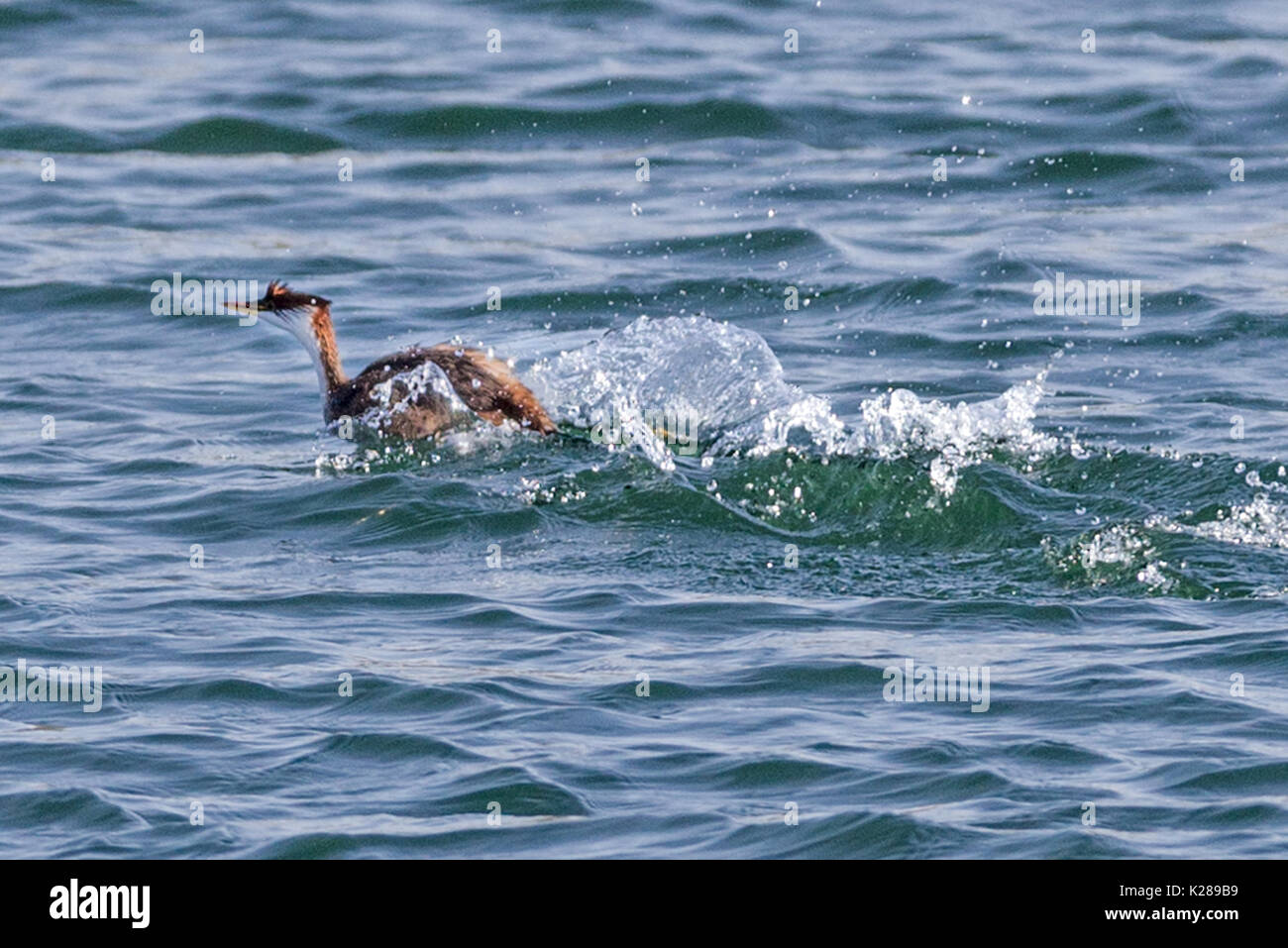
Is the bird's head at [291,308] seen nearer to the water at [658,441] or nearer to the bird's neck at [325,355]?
the bird's neck at [325,355]

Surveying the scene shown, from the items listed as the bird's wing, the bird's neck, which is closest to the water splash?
the bird's wing

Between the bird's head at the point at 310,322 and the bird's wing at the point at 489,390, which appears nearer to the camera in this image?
the bird's wing at the point at 489,390

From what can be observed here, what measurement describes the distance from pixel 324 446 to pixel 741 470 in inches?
86.7

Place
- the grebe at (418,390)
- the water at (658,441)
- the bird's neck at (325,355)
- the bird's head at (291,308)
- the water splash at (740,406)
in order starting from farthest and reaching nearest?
the bird's head at (291,308) < the bird's neck at (325,355) < the grebe at (418,390) < the water splash at (740,406) < the water at (658,441)

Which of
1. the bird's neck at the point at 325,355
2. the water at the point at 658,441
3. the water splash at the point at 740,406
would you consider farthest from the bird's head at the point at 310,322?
the water splash at the point at 740,406

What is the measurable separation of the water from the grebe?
14cm

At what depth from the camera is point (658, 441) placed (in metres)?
10.2

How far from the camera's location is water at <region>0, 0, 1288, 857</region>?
23.2 feet

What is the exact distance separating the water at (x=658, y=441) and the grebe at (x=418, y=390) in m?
0.14

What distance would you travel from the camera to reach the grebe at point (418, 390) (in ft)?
35.2

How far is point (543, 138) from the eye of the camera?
16.8 metres

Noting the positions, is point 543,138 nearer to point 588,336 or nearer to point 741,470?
point 588,336

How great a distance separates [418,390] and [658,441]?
1.30 metres

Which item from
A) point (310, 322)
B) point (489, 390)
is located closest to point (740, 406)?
point (489, 390)
